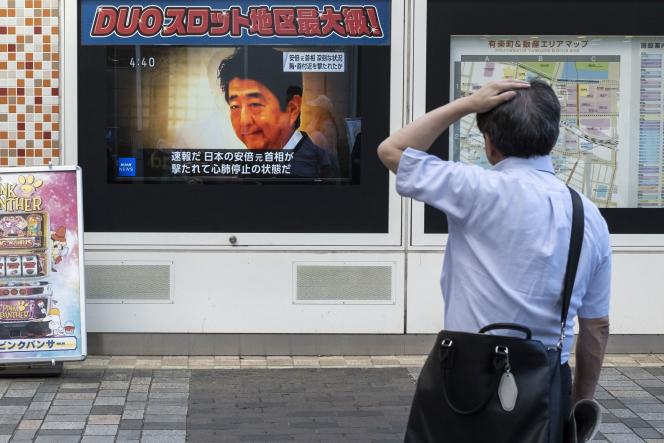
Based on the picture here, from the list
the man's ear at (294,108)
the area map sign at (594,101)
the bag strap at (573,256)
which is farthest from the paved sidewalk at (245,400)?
the bag strap at (573,256)

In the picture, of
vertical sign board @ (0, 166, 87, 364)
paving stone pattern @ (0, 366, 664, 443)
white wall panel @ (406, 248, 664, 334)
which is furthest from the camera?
white wall panel @ (406, 248, 664, 334)

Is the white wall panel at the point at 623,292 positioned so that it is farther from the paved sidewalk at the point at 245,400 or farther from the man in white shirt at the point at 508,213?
the man in white shirt at the point at 508,213

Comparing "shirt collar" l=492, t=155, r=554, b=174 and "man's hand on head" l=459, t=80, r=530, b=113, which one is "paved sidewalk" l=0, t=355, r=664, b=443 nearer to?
"shirt collar" l=492, t=155, r=554, b=174

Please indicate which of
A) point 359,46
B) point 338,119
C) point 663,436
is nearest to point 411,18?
point 359,46

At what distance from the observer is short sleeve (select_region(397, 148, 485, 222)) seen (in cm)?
279

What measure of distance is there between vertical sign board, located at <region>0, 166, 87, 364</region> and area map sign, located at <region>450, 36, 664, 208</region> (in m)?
2.88

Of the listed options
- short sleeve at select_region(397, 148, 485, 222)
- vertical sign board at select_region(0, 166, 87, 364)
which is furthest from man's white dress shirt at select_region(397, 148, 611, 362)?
vertical sign board at select_region(0, 166, 87, 364)

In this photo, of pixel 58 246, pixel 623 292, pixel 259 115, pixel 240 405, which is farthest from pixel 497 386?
pixel 623 292

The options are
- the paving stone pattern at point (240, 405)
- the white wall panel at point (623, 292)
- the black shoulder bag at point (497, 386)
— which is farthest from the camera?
the white wall panel at point (623, 292)

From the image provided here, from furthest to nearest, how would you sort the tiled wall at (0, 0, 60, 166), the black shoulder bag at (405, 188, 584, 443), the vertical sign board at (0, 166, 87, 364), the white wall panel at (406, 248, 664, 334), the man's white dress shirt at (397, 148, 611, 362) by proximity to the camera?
1. the white wall panel at (406, 248, 664, 334)
2. the tiled wall at (0, 0, 60, 166)
3. the vertical sign board at (0, 166, 87, 364)
4. the man's white dress shirt at (397, 148, 611, 362)
5. the black shoulder bag at (405, 188, 584, 443)

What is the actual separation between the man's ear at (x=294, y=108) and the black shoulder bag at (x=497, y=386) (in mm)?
4957

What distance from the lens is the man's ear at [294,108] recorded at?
25.0ft

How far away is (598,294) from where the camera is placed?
293 centimetres

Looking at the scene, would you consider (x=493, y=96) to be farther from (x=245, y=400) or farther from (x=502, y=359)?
(x=245, y=400)
